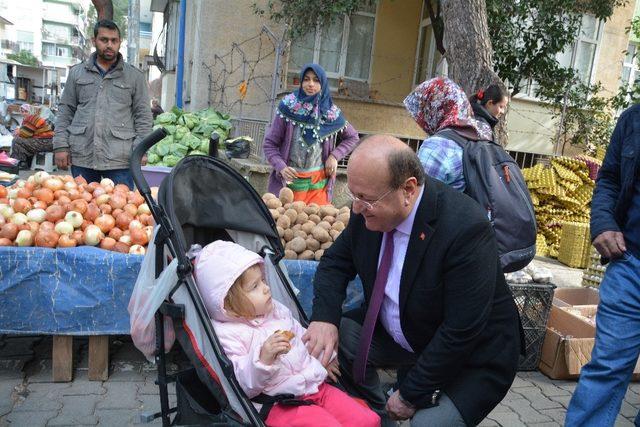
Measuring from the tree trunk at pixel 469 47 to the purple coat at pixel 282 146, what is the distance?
1.65m

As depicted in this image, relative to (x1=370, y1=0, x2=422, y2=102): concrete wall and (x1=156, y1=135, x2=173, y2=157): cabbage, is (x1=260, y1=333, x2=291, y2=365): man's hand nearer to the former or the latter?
(x1=156, y1=135, x2=173, y2=157): cabbage

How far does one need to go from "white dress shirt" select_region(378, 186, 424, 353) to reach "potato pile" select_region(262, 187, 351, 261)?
144cm

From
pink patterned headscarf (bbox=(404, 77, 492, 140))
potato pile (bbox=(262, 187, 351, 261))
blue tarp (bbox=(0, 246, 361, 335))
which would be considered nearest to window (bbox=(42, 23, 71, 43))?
potato pile (bbox=(262, 187, 351, 261))

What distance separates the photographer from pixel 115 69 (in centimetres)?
459

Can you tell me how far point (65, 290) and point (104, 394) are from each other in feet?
2.33

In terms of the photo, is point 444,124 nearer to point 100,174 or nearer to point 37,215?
point 37,215

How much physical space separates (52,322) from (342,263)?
6.58 feet

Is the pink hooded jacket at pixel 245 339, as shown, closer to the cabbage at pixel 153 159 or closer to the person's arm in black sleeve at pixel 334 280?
the person's arm in black sleeve at pixel 334 280

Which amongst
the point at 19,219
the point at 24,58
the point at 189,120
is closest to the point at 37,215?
the point at 19,219

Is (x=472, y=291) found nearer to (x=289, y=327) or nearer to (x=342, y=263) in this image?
(x=342, y=263)

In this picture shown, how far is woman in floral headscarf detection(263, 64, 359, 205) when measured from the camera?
4.65 m

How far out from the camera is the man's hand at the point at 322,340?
7.36 feet

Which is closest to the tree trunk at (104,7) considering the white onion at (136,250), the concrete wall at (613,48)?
the white onion at (136,250)

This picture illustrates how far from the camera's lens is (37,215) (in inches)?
141
